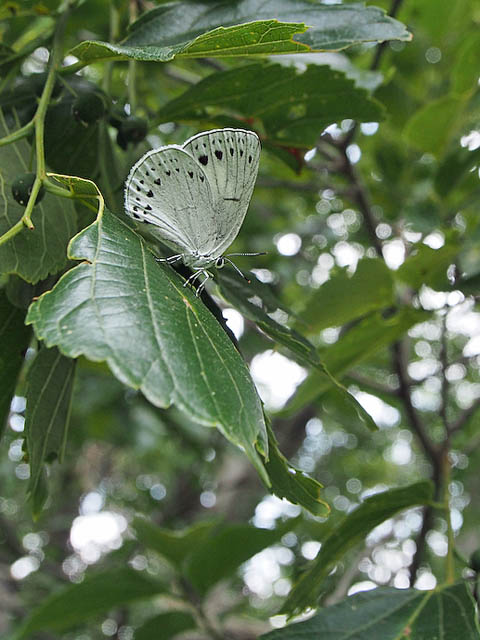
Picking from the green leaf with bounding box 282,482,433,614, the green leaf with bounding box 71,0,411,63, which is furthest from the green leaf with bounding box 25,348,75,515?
the green leaf with bounding box 282,482,433,614

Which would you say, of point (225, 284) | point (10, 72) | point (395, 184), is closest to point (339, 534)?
point (225, 284)

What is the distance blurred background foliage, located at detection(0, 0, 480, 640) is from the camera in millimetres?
1366

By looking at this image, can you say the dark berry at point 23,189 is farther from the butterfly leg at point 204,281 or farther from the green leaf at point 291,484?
the green leaf at point 291,484

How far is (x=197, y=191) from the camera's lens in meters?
1.11

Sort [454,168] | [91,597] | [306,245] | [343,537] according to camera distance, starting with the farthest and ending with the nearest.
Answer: [306,245]
[454,168]
[91,597]
[343,537]

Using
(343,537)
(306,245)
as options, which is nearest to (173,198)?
(343,537)

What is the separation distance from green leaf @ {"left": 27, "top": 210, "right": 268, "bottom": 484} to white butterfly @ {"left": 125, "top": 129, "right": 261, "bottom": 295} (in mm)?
173

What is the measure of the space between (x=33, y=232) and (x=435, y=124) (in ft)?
4.97

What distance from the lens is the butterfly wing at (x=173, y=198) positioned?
1.04 m

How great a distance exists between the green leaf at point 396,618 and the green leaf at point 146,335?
0.62 metres

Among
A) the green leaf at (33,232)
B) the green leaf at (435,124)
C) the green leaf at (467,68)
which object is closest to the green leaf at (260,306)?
the green leaf at (33,232)

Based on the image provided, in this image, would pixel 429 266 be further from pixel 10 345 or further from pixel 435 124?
pixel 10 345

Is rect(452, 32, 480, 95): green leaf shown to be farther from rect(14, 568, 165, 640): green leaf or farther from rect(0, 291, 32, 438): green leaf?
rect(14, 568, 165, 640): green leaf

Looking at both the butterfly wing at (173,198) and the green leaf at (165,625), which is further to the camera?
the green leaf at (165,625)
